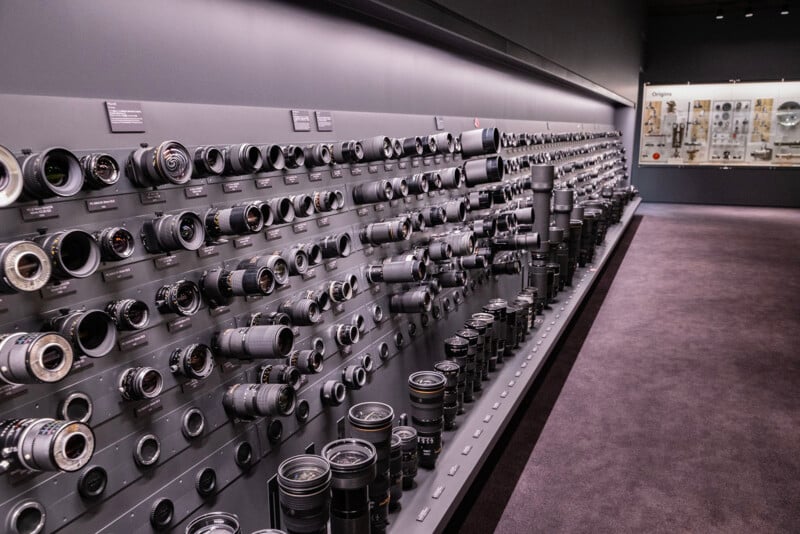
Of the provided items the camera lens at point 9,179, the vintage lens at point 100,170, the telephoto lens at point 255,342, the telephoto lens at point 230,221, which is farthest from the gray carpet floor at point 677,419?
the camera lens at point 9,179

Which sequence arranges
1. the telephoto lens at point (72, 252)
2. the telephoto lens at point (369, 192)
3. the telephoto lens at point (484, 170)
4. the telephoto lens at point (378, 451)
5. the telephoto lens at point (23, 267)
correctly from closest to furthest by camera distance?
the telephoto lens at point (23, 267), the telephoto lens at point (72, 252), the telephoto lens at point (378, 451), the telephoto lens at point (369, 192), the telephoto lens at point (484, 170)

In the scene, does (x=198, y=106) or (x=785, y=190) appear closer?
(x=198, y=106)

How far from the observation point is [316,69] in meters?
2.62

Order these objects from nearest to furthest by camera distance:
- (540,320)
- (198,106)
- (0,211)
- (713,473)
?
(0,211) → (198,106) → (713,473) → (540,320)

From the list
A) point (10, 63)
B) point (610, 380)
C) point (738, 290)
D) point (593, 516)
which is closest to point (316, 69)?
point (10, 63)

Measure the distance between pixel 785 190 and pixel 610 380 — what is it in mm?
13935

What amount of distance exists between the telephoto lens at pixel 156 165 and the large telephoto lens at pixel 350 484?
1.06 metres

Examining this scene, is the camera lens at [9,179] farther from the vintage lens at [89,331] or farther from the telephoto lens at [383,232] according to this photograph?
the telephoto lens at [383,232]

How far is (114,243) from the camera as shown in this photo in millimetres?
1600

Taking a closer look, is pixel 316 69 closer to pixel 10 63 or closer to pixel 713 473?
pixel 10 63

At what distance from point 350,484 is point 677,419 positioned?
324 centimetres

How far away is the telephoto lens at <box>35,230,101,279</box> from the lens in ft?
4.63

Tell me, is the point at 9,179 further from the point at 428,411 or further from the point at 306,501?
the point at 428,411

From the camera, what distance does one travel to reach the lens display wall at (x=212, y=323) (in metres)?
1.42
